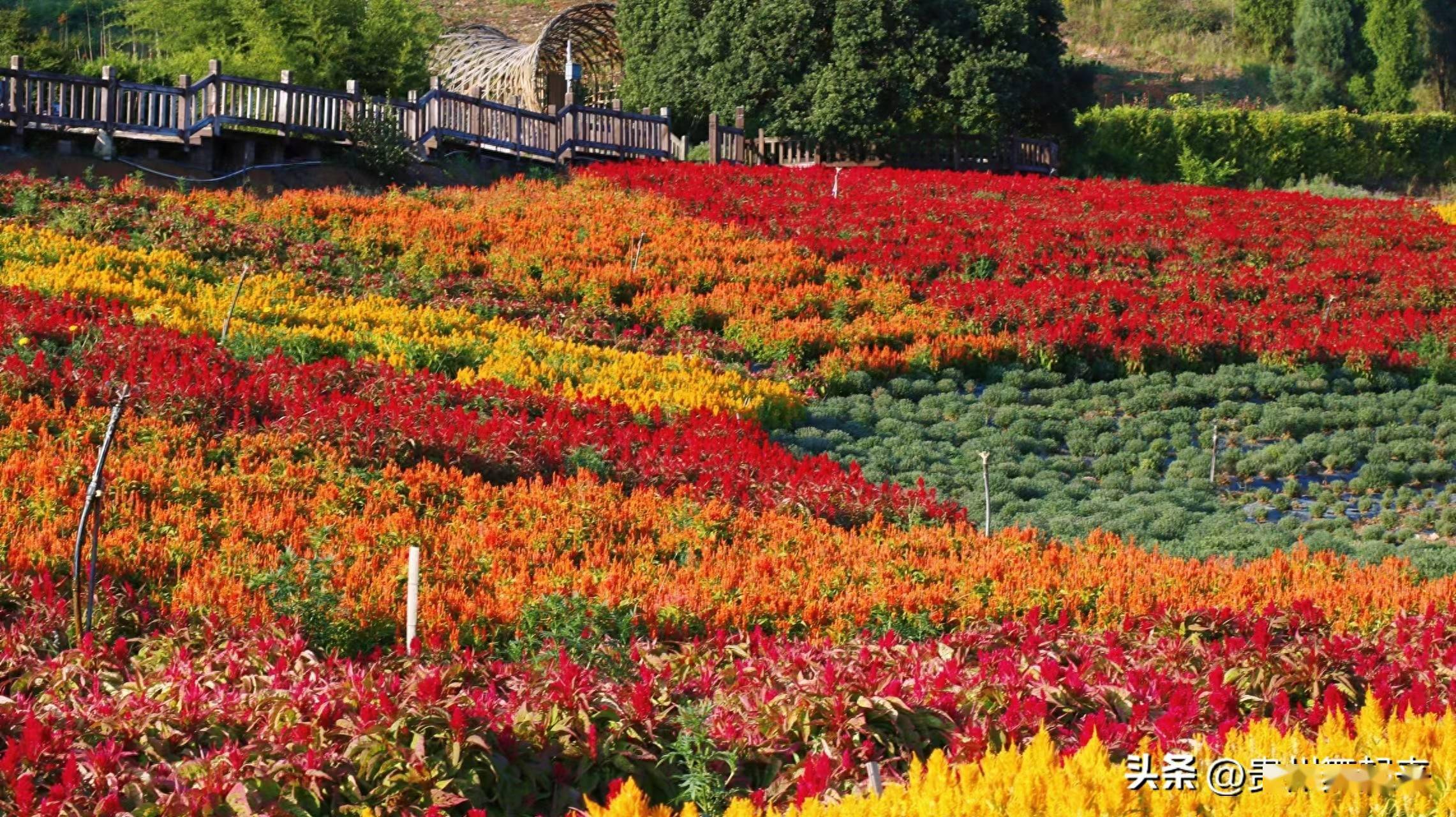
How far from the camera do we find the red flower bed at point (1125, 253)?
17.0m

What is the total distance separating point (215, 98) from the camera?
70.8 ft

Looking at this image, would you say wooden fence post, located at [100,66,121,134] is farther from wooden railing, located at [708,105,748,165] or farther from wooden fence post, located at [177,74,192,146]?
wooden railing, located at [708,105,748,165]

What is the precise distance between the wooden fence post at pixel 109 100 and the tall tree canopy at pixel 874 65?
15152 mm

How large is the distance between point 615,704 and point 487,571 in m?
2.43

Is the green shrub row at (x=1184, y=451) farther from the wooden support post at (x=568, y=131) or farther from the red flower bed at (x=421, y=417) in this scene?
the wooden support post at (x=568, y=131)

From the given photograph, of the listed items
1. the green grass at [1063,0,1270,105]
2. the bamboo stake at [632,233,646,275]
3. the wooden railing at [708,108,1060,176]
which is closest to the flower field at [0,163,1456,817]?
the bamboo stake at [632,233,646,275]

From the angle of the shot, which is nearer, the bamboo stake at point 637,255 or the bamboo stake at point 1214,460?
the bamboo stake at point 1214,460

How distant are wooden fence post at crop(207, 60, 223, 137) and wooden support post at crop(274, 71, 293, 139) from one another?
868 mm

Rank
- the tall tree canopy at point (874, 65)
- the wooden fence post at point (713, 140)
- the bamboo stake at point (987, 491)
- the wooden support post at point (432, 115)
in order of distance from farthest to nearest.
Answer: the tall tree canopy at point (874, 65) → the wooden fence post at point (713, 140) → the wooden support post at point (432, 115) → the bamboo stake at point (987, 491)

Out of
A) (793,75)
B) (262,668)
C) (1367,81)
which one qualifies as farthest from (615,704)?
(1367,81)

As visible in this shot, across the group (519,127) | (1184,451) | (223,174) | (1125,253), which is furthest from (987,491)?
(519,127)

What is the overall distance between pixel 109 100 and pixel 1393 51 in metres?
45.2

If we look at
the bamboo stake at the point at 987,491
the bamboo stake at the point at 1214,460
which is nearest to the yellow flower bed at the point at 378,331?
the bamboo stake at the point at 987,491

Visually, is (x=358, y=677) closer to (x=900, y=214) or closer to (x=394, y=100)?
(x=900, y=214)
